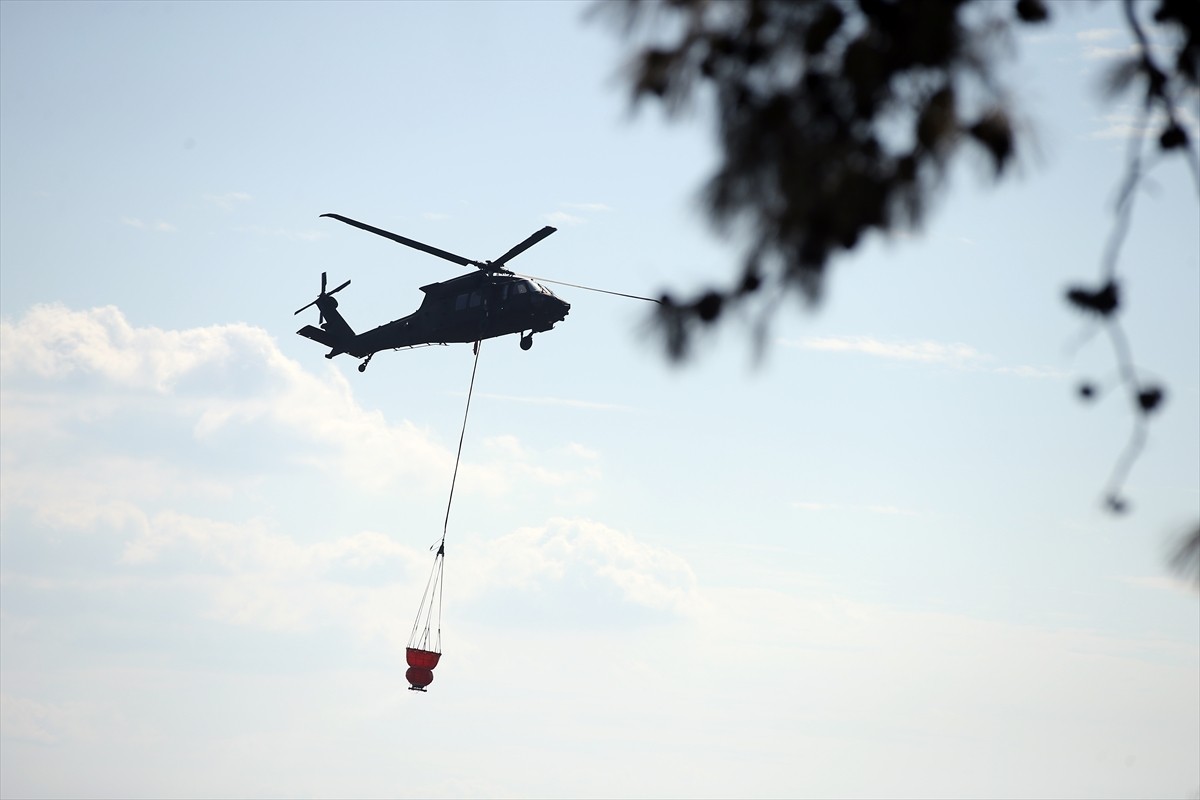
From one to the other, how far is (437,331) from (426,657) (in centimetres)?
984

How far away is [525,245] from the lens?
36062 millimetres

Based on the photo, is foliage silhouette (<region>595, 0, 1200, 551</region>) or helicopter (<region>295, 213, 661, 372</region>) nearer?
foliage silhouette (<region>595, 0, 1200, 551</region>)

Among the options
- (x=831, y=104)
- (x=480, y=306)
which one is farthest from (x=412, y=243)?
Answer: (x=831, y=104)

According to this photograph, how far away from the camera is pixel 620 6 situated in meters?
8.20

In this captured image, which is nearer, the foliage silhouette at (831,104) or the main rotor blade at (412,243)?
the foliage silhouette at (831,104)

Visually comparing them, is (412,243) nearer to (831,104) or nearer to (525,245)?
(525,245)

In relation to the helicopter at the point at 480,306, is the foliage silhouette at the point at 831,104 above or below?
below

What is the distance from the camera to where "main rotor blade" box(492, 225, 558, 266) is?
3559 centimetres

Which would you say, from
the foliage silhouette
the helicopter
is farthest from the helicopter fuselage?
the foliage silhouette

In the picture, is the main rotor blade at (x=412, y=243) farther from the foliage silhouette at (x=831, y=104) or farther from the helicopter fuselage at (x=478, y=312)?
the foliage silhouette at (x=831, y=104)

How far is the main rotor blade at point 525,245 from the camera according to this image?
3559 cm

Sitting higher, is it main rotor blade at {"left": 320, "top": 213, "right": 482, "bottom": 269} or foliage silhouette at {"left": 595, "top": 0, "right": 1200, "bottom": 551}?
main rotor blade at {"left": 320, "top": 213, "right": 482, "bottom": 269}

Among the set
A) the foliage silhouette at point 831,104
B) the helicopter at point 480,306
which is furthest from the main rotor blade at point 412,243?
the foliage silhouette at point 831,104

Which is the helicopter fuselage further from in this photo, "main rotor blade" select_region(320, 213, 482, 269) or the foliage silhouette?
the foliage silhouette
